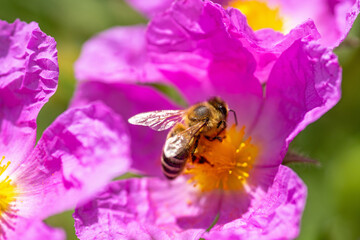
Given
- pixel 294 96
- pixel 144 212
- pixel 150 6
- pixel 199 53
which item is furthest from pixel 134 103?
pixel 294 96

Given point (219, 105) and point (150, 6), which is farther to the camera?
point (150, 6)

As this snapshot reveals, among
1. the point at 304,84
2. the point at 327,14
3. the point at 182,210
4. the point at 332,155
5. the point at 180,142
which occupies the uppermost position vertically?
the point at 327,14

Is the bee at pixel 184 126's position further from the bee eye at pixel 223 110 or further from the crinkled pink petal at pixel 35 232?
the crinkled pink petal at pixel 35 232

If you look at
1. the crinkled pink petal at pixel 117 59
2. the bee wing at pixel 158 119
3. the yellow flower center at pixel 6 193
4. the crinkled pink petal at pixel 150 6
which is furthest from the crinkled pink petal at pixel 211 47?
the yellow flower center at pixel 6 193

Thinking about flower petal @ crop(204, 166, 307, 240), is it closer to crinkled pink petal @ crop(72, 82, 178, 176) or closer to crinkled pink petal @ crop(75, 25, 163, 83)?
crinkled pink petal @ crop(72, 82, 178, 176)

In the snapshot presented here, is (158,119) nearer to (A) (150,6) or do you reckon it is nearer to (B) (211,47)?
(B) (211,47)
